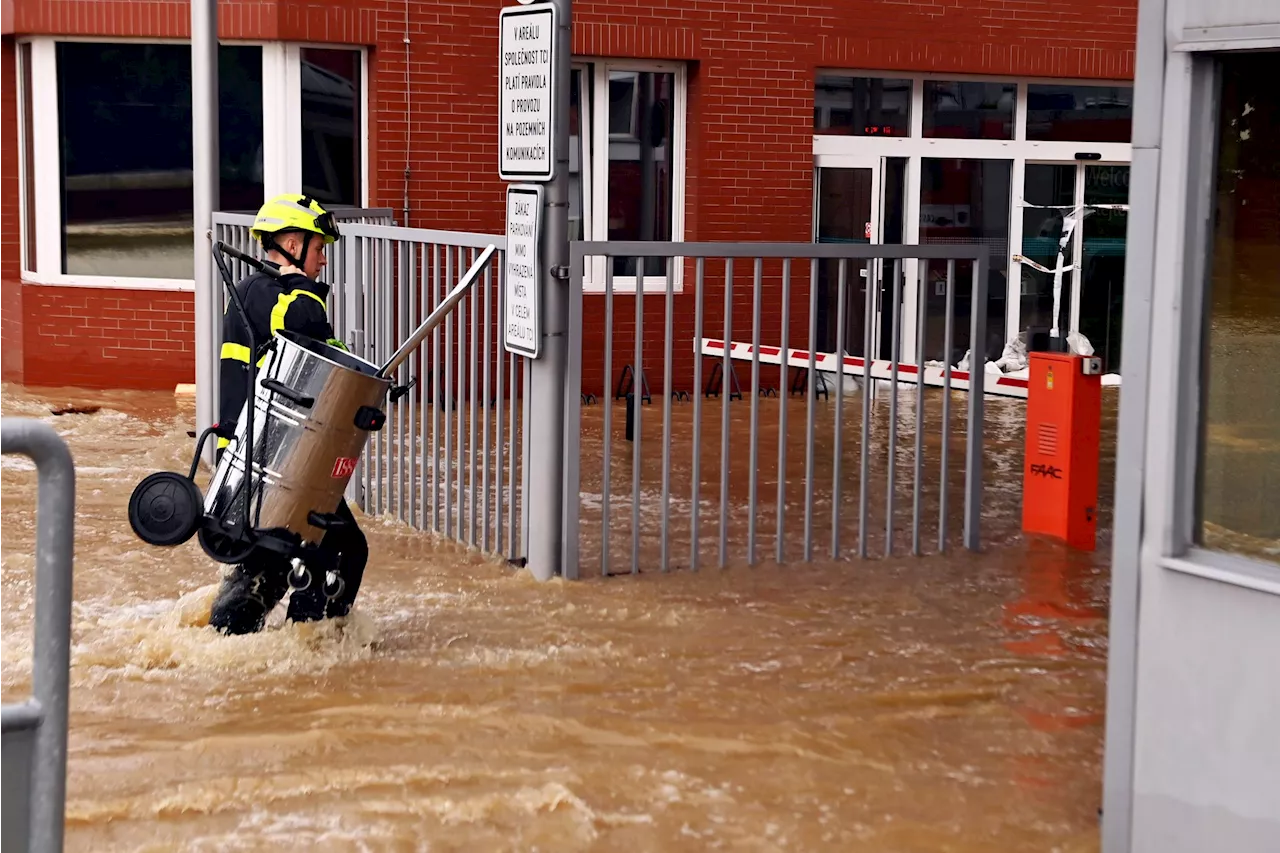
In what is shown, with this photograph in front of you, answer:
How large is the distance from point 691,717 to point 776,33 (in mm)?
10232

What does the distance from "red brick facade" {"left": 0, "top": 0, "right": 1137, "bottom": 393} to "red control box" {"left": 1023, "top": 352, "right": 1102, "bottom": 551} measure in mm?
6021

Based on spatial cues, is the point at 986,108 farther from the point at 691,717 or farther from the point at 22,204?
the point at 691,717

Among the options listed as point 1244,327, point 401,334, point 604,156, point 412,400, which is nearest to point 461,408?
point 412,400

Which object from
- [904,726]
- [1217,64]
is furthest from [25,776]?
[904,726]

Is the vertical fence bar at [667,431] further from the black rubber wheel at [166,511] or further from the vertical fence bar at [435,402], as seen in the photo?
the black rubber wheel at [166,511]

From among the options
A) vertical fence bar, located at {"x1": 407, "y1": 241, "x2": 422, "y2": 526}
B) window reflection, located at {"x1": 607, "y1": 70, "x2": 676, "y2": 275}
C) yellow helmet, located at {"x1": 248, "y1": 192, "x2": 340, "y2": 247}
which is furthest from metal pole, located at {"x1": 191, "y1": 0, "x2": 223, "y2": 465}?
window reflection, located at {"x1": 607, "y1": 70, "x2": 676, "y2": 275}

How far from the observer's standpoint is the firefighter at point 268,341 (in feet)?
21.2

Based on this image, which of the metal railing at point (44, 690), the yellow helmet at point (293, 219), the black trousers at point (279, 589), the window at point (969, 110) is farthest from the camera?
the window at point (969, 110)

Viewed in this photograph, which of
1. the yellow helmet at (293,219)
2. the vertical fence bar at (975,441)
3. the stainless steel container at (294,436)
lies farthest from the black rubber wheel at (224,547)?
the vertical fence bar at (975,441)

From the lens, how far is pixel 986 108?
16891 millimetres

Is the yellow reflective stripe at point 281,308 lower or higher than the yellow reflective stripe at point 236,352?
higher

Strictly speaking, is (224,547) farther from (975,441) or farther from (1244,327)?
(975,441)

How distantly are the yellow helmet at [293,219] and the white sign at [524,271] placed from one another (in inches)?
56.6

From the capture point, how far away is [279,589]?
6793mm
